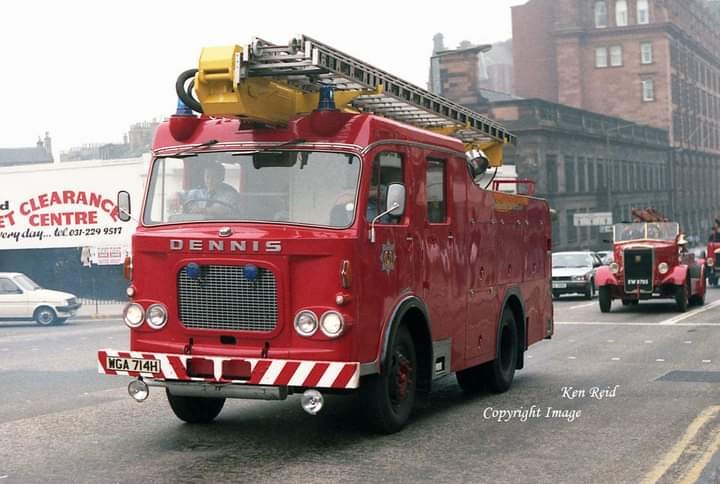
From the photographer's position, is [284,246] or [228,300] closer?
[284,246]

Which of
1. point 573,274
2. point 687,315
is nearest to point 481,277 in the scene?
point 687,315

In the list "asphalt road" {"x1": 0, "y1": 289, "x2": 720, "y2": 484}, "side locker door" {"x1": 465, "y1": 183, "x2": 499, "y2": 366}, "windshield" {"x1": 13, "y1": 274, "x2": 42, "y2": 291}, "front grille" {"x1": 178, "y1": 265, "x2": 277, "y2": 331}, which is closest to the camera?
"asphalt road" {"x1": 0, "y1": 289, "x2": 720, "y2": 484}

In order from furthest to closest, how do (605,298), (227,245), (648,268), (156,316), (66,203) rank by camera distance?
1. (66,203)
2. (605,298)
3. (648,268)
4. (156,316)
5. (227,245)

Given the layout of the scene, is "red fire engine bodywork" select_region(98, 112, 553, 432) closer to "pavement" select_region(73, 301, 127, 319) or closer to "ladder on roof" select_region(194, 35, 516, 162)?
"ladder on roof" select_region(194, 35, 516, 162)

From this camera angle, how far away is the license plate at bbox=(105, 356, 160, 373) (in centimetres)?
911

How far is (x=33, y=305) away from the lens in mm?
31531

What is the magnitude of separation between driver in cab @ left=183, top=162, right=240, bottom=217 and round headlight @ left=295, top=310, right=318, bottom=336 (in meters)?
1.11

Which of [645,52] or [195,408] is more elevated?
[645,52]

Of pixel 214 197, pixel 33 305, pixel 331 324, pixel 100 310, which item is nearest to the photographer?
pixel 331 324

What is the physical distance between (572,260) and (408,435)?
91.1 ft

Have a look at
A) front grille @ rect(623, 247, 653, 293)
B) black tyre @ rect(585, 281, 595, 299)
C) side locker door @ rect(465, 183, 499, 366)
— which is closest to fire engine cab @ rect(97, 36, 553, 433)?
side locker door @ rect(465, 183, 499, 366)

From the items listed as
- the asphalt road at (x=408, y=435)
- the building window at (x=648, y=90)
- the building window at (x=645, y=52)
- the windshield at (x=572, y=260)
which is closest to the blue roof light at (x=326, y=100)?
the asphalt road at (x=408, y=435)

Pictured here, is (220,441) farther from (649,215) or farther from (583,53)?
(583,53)

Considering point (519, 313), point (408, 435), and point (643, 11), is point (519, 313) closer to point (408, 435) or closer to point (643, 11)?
point (408, 435)
